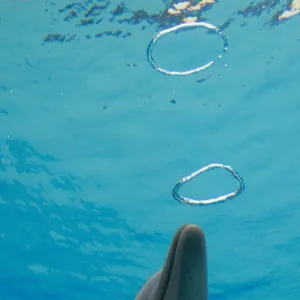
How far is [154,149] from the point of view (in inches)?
485

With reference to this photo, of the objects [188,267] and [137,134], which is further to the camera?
[137,134]

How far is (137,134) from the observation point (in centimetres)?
1189

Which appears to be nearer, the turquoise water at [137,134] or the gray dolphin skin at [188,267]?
the gray dolphin skin at [188,267]

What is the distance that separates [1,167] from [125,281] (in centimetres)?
940

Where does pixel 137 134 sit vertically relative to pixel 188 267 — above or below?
above

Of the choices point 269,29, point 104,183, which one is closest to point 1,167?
point 104,183

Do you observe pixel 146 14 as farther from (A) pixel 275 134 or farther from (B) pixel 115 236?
(B) pixel 115 236

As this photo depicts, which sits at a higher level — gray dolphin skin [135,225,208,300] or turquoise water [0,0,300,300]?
turquoise water [0,0,300,300]

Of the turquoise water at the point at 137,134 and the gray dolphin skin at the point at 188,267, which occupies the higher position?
the turquoise water at the point at 137,134

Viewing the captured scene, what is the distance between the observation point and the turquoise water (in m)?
9.65

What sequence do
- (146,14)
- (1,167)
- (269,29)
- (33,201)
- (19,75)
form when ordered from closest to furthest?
(146,14) → (269,29) → (19,75) → (1,167) → (33,201)

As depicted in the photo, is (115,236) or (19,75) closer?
(19,75)

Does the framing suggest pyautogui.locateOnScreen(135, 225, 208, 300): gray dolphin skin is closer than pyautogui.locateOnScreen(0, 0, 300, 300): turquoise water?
Yes

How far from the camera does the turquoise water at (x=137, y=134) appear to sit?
9648 millimetres
